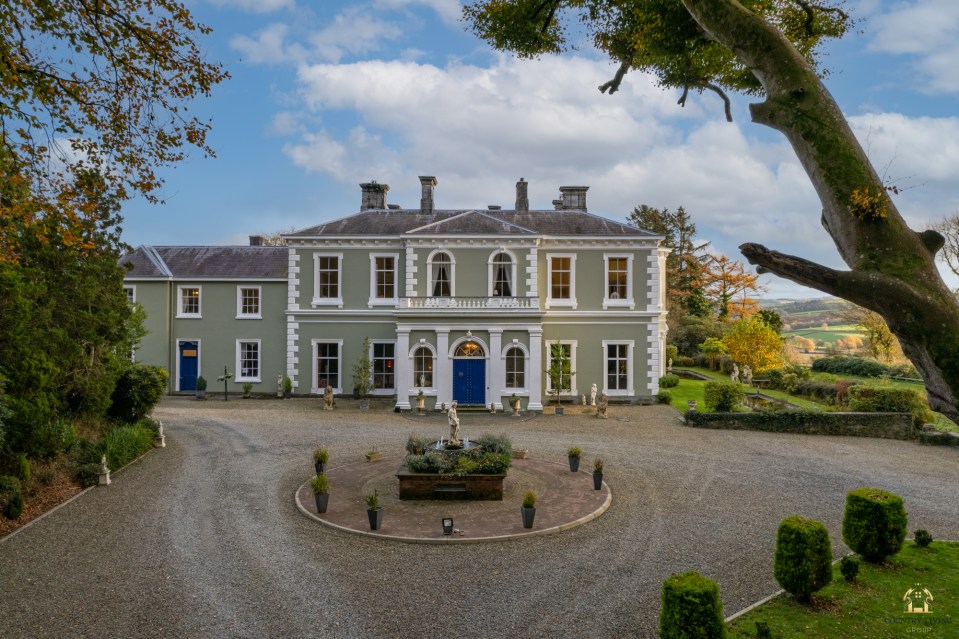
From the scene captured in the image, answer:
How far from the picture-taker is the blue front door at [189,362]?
95.8 ft

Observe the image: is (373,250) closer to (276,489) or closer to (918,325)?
(276,489)

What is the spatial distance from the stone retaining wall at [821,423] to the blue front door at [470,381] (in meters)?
9.38

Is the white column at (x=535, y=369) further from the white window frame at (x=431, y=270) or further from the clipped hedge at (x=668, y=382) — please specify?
the clipped hedge at (x=668, y=382)

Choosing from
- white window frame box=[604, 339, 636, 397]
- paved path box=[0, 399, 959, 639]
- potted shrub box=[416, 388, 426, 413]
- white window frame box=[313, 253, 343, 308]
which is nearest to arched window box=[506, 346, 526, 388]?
potted shrub box=[416, 388, 426, 413]

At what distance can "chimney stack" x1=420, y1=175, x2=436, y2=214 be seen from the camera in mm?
29828

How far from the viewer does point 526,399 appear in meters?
24.9

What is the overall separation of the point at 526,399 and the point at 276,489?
1338cm

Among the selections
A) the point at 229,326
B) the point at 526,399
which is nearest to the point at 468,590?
the point at 526,399

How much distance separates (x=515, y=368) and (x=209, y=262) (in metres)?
18.2

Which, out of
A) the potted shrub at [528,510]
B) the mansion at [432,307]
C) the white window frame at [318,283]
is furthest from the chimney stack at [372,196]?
the potted shrub at [528,510]

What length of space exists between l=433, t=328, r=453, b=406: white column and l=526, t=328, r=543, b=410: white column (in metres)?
3.59

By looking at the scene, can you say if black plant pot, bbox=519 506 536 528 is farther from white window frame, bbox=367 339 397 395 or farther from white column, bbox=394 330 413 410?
white window frame, bbox=367 339 397 395

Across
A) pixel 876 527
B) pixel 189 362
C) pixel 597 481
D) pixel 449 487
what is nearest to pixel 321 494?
pixel 449 487

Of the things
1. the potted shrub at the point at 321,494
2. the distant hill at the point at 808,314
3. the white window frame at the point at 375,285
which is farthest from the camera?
the distant hill at the point at 808,314
